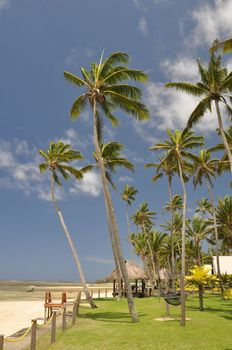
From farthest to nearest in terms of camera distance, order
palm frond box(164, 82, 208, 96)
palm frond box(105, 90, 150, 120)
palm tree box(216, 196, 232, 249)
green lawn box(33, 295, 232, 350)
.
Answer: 1. palm tree box(216, 196, 232, 249)
2. palm frond box(164, 82, 208, 96)
3. palm frond box(105, 90, 150, 120)
4. green lawn box(33, 295, 232, 350)

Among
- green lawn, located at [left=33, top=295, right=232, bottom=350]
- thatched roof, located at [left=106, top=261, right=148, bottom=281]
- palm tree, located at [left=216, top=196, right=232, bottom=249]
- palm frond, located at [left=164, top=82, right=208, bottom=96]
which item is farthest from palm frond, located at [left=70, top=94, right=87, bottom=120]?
palm tree, located at [left=216, top=196, right=232, bottom=249]

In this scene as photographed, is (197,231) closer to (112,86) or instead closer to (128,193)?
(128,193)

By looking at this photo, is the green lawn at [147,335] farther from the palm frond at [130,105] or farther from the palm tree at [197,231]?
the palm tree at [197,231]

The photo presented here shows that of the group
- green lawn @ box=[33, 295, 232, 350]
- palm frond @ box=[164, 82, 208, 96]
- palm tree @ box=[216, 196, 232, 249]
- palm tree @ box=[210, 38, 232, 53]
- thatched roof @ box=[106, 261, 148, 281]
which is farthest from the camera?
palm tree @ box=[216, 196, 232, 249]

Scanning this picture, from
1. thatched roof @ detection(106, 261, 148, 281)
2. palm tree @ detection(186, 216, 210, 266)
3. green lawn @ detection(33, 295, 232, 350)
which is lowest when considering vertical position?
green lawn @ detection(33, 295, 232, 350)

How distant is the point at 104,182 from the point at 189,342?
852 cm

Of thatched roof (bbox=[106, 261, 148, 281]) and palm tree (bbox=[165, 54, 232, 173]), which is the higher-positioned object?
palm tree (bbox=[165, 54, 232, 173])

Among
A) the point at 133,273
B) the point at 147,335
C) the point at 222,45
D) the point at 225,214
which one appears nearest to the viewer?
the point at 147,335

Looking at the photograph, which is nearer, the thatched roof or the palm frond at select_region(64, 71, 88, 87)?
the palm frond at select_region(64, 71, 88, 87)

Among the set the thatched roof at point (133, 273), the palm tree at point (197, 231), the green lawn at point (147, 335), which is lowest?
the green lawn at point (147, 335)

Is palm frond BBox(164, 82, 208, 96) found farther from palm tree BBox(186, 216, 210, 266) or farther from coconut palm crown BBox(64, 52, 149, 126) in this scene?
palm tree BBox(186, 216, 210, 266)

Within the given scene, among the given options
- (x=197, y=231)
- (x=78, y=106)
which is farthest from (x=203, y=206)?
(x=78, y=106)

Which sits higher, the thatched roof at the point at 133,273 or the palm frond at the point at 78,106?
the palm frond at the point at 78,106

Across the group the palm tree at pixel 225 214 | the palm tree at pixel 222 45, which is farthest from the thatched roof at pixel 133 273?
the palm tree at pixel 222 45
